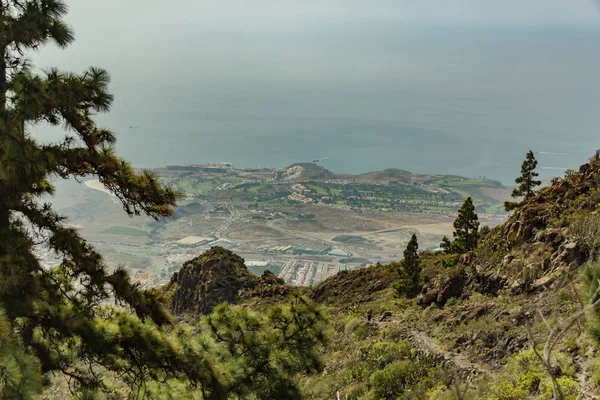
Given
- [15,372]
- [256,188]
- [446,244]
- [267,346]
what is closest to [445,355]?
[267,346]

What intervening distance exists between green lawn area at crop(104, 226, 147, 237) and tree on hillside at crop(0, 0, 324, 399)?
86768 mm

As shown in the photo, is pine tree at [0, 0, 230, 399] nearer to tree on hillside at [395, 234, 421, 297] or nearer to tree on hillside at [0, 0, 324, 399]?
tree on hillside at [0, 0, 324, 399]

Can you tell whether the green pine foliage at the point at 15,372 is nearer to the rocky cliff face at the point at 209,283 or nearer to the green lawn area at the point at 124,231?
the rocky cliff face at the point at 209,283

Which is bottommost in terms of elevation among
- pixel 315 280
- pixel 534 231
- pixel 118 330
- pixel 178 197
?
pixel 315 280

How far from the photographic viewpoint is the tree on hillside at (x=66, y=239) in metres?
4.65

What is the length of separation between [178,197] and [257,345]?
7.97ft

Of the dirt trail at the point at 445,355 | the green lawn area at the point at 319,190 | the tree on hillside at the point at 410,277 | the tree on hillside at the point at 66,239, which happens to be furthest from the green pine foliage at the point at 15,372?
the green lawn area at the point at 319,190

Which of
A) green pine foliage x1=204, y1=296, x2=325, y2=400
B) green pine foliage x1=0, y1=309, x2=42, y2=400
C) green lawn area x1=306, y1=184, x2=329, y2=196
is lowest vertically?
green pine foliage x1=204, y1=296, x2=325, y2=400

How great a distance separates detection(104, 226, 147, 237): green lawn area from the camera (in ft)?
285

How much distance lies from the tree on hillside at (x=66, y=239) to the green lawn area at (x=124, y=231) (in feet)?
285

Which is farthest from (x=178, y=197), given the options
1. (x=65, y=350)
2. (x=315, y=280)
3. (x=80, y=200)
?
(x=80, y=200)

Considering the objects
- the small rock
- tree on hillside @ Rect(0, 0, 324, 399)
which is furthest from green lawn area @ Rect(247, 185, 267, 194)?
tree on hillside @ Rect(0, 0, 324, 399)

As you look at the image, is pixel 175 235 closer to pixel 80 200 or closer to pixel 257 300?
pixel 80 200

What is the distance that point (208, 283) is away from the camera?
22625mm
